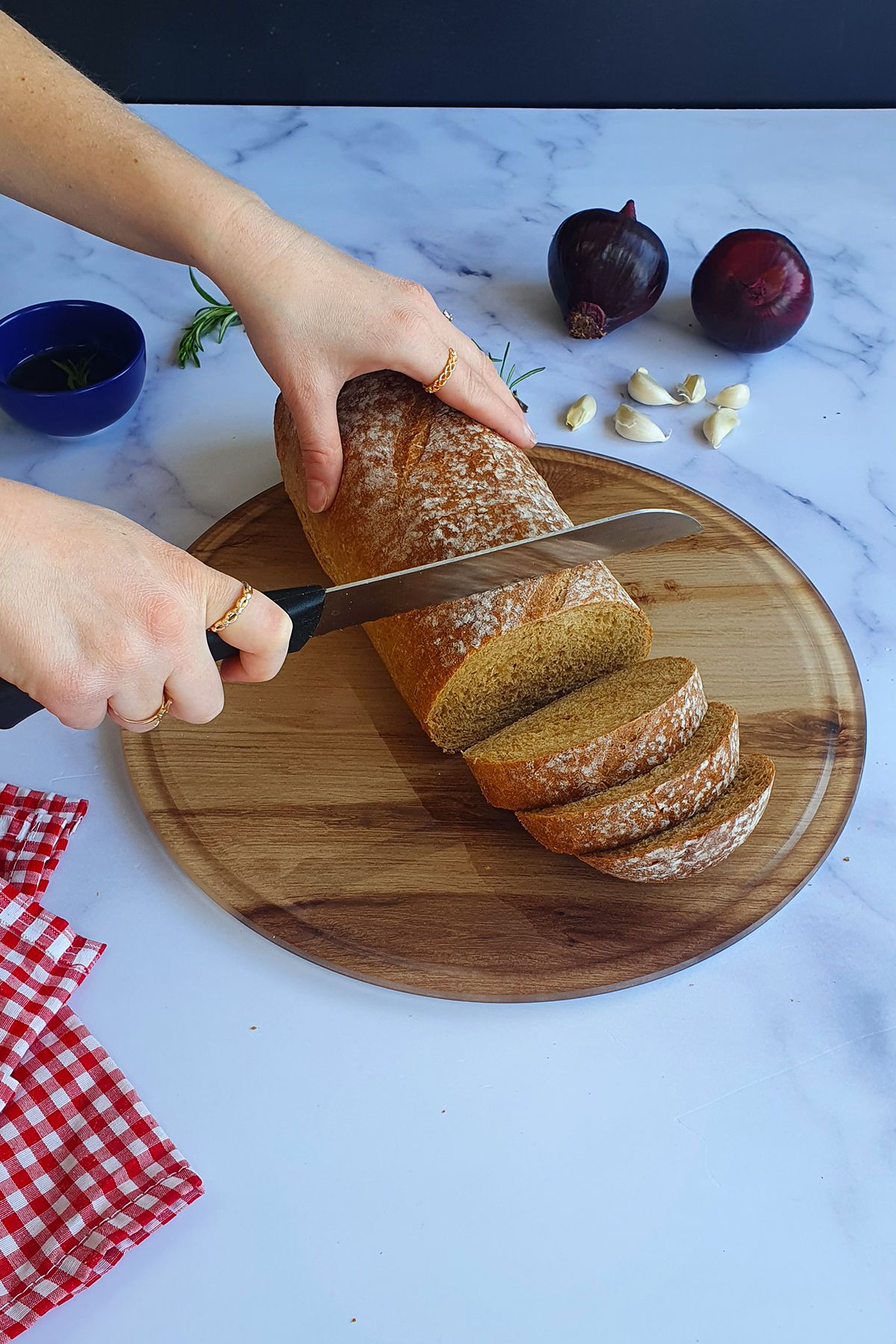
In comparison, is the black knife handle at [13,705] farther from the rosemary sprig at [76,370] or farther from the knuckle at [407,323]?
the rosemary sprig at [76,370]

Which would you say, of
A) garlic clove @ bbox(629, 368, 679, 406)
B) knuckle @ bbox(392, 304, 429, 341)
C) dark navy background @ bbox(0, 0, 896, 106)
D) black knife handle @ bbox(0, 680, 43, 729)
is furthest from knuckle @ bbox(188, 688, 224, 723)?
dark navy background @ bbox(0, 0, 896, 106)

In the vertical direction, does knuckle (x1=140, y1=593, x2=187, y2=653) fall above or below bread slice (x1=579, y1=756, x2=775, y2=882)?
above

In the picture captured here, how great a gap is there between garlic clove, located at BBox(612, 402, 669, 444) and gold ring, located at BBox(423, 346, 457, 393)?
0.58 meters

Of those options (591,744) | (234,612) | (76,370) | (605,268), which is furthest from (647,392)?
(234,612)

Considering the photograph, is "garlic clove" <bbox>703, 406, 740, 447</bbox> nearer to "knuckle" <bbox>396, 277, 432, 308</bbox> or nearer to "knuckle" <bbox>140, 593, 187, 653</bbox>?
"knuckle" <bbox>396, 277, 432, 308</bbox>

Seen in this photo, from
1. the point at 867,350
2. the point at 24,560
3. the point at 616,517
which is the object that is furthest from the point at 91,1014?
the point at 867,350

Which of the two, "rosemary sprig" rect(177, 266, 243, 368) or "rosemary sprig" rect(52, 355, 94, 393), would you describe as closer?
"rosemary sprig" rect(52, 355, 94, 393)

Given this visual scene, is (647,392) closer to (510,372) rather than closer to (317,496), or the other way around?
(510,372)

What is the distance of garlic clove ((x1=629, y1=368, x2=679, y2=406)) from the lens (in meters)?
2.46

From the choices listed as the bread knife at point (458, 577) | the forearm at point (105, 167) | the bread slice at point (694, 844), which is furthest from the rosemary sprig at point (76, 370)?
the bread slice at point (694, 844)

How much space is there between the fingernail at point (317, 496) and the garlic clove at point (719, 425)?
911 millimetres

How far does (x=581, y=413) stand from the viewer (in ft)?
7.96

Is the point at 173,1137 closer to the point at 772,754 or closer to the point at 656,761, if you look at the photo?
the point at 656,761

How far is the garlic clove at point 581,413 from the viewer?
95.5 inches
